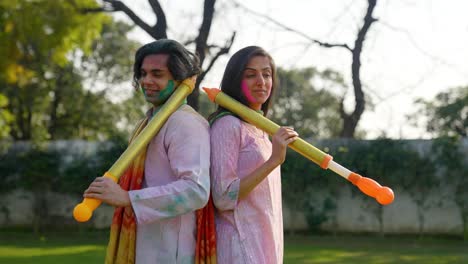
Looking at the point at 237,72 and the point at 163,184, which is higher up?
the point at 237,72

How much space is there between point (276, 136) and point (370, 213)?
10.9 metres

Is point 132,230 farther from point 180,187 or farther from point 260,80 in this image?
point 260,80

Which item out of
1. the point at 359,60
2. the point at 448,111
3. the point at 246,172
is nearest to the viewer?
the point at 246,172

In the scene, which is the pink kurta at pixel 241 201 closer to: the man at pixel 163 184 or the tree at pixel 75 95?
the man at pixel 163 184

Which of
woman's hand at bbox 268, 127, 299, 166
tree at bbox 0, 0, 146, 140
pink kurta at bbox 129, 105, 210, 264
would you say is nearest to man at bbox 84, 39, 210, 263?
pink kurta at bbox 129, 105, 210, 264

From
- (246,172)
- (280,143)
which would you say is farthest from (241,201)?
(280,143)

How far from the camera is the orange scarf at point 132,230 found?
7.91 feet

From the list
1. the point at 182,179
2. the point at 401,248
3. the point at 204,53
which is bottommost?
the point at 401,248

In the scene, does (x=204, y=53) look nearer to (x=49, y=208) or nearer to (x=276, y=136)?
(x=276, y=136)

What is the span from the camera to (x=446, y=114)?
85.8 ft

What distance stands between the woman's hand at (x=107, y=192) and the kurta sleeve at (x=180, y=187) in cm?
3

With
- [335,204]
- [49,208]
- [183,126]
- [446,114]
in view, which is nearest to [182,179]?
[183,126]

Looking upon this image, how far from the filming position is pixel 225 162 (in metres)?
2.47

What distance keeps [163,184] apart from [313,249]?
879 cm
